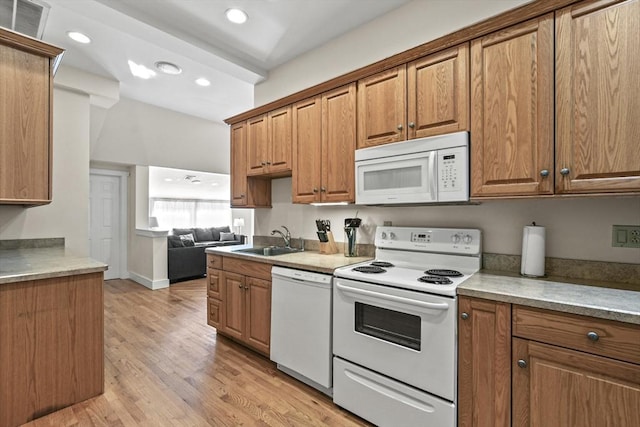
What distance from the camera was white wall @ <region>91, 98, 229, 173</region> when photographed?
15.9ft

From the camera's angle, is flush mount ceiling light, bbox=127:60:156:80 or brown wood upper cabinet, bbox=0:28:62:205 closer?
brown wood upper cabinet, bbox=0:28:62:205

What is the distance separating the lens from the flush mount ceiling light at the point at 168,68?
3.58 metres

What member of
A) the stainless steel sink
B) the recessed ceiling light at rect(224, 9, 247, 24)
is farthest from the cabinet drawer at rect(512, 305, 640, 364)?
the recessed ceiling light at rect(224, 9, 247, 24)

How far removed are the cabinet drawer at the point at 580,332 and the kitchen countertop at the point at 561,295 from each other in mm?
34

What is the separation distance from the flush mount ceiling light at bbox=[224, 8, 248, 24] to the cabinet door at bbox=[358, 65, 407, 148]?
1.19m

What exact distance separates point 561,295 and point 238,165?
3.01 metres

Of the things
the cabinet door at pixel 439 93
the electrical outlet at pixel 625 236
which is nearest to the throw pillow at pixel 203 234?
the cabinet door at pixel 439 93

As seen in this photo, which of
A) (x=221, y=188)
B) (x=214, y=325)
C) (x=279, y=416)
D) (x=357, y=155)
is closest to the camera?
(x=279, y=416)

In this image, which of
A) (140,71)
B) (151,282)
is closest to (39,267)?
(140,71)

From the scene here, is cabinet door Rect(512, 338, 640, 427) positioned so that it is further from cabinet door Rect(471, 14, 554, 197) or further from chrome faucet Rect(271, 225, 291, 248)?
chrome faucet Rect(271, 225, 291, 248)

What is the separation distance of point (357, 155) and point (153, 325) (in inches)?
119

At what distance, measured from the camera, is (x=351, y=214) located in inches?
108

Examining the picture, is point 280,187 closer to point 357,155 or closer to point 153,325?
point 357,155

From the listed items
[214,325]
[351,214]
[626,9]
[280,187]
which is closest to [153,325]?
[214,325]
